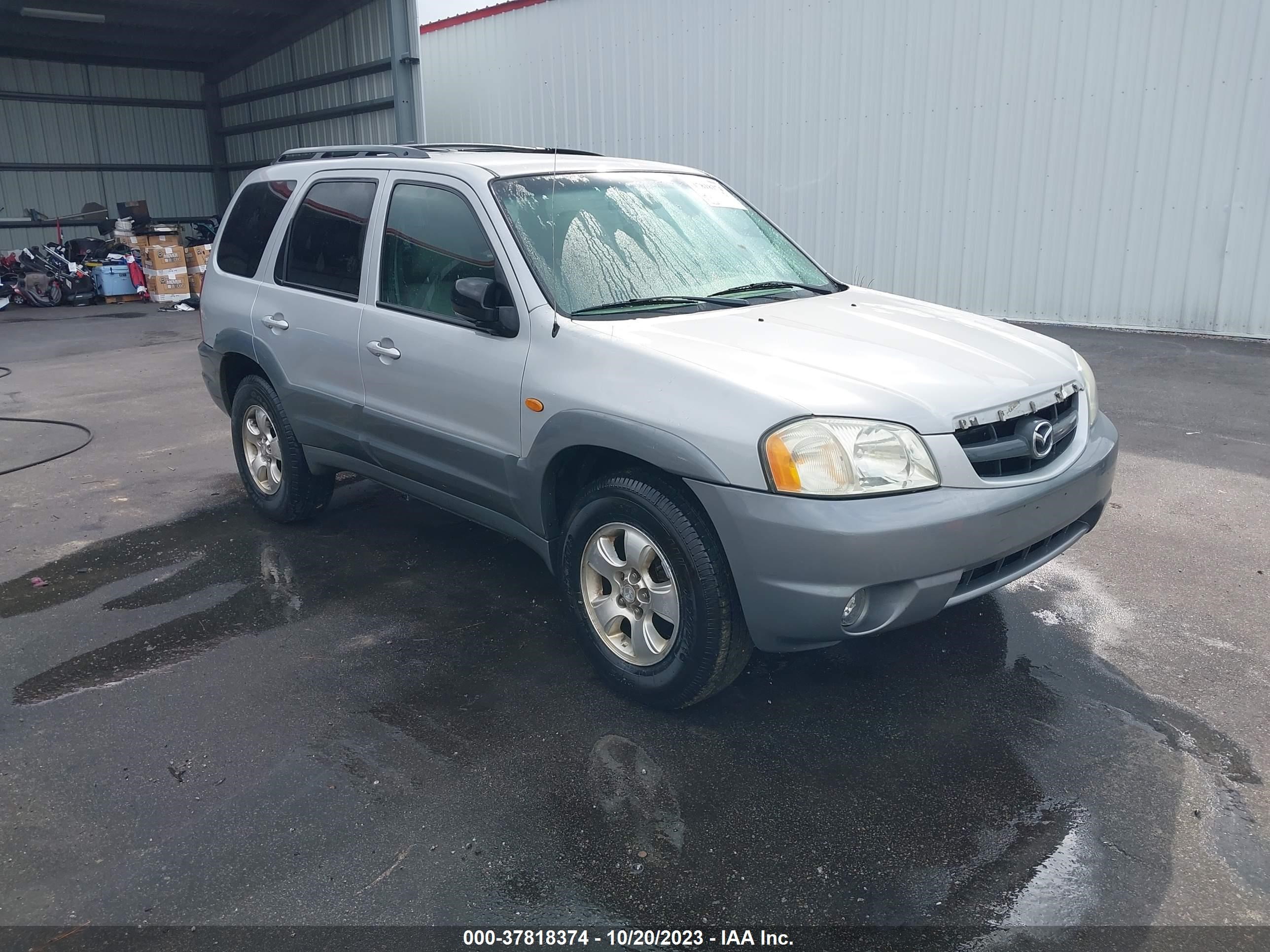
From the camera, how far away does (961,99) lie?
11070 millimetres

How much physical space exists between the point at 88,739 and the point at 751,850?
7.43 feet

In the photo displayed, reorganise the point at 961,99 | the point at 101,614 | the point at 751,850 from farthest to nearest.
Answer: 1. the point at 961,99
2. the point at 101,614
3. the point at 751,850

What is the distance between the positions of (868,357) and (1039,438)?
0.61 m

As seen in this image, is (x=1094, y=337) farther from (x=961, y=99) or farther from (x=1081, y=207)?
(x=961, y=99)

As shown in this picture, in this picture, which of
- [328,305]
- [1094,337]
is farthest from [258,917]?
[1094,337]

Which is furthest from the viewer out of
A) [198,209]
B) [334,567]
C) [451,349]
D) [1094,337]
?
[198,209]

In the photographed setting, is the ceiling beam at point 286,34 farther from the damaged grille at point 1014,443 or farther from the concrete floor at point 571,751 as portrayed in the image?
the damaged grille at point 1014,443

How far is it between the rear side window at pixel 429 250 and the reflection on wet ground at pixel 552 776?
4.45 feet

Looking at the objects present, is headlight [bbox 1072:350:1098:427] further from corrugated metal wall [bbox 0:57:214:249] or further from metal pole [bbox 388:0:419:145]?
corrugated metal wall [bbox 0:57:214:249]

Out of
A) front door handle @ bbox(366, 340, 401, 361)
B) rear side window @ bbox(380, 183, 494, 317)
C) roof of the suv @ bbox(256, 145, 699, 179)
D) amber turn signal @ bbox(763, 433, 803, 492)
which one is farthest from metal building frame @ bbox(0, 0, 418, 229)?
amber turn signal @ bbox(763, 433, 803, 492)

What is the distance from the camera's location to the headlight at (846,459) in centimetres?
292

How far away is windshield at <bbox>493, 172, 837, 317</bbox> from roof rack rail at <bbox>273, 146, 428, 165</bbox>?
A: 0.77m

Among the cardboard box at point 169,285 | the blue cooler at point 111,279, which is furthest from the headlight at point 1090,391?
the blue cooler at point 111,279

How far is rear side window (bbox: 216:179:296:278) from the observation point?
513 cm
